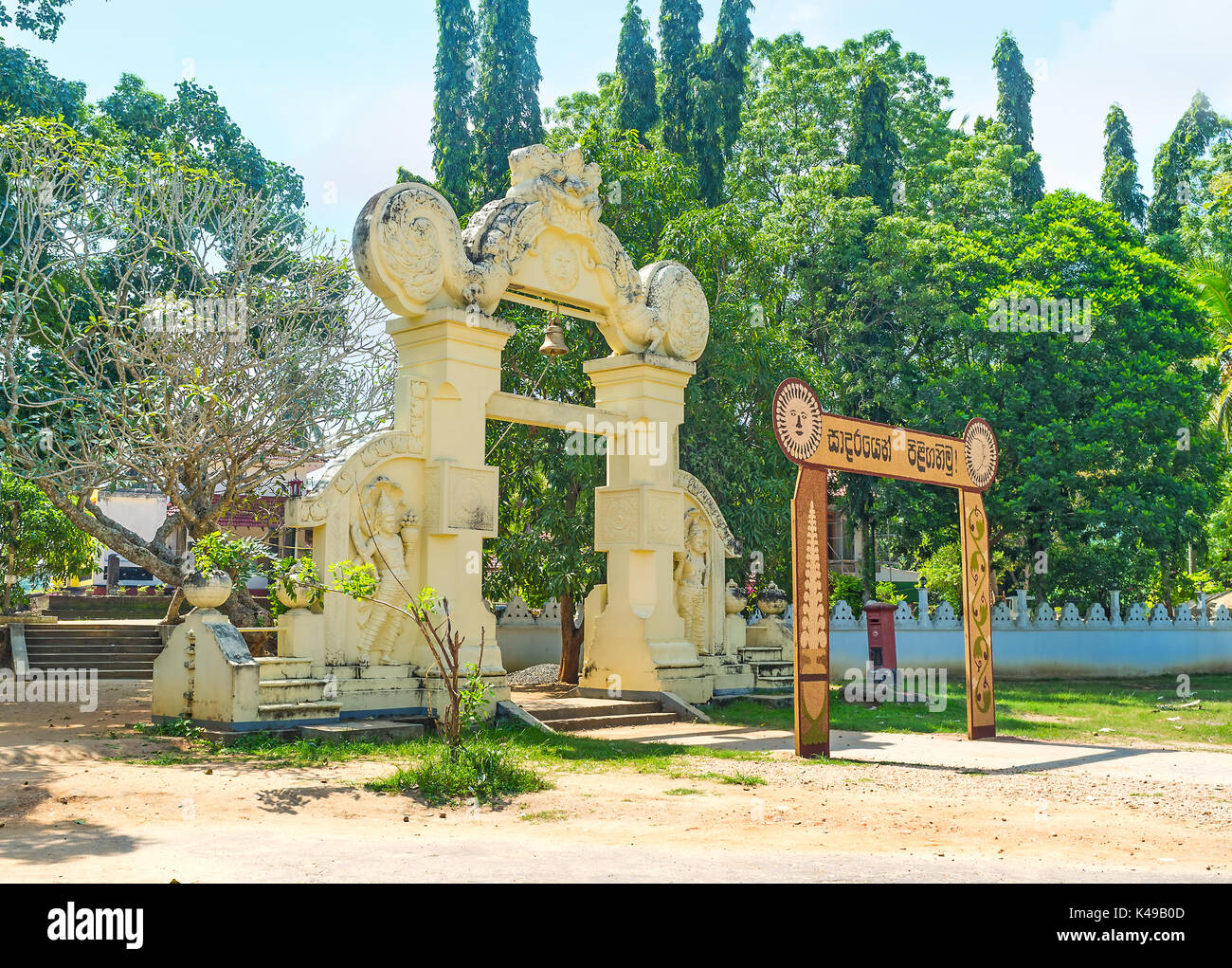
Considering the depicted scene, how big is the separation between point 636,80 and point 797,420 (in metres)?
15.9

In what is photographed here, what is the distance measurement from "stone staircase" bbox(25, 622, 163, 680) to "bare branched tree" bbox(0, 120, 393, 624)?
4098 mm

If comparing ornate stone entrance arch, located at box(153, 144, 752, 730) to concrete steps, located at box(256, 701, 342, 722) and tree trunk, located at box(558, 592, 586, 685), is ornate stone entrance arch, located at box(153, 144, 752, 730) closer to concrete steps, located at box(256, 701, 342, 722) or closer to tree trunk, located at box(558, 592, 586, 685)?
concrete steps, located at box(256, 701, 342, 722)

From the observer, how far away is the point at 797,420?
10742 mm

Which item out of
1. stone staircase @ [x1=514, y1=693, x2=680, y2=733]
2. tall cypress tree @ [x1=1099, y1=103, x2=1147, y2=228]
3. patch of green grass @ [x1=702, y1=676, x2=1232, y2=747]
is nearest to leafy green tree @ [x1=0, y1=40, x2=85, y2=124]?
stone staircase @ [x1=514, y1=693, x2=680, y2=733]

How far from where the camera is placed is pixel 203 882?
17.0ft

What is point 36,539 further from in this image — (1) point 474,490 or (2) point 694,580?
(1) point 474,490

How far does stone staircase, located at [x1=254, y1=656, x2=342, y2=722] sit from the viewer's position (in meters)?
10.5

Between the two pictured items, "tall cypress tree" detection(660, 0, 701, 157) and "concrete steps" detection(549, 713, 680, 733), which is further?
"tall cypress tree" detection(660, 0, 701, 157)

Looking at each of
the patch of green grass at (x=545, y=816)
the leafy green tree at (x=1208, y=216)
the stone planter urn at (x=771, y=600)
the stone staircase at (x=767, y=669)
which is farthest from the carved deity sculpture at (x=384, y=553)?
the leafy green tree at (x=1208, y=216)

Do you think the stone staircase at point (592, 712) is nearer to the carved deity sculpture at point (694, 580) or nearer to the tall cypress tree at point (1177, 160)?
the carved deity sculpture at point (694, 580)

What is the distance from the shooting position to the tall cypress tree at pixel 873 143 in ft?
85.7

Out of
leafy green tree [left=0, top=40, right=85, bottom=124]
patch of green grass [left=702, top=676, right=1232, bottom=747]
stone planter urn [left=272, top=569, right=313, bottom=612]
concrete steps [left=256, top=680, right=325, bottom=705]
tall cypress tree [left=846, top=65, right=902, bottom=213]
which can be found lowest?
patch of green grass [left=702, top=676, right=1232, bottom=747]

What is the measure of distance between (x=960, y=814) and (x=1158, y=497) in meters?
17.5

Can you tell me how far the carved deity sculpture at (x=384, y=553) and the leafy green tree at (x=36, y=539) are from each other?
16.2 meters
